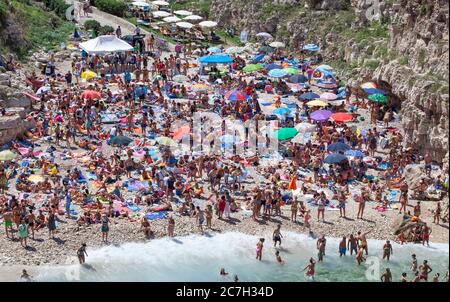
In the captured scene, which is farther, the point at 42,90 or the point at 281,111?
the point at 42,90

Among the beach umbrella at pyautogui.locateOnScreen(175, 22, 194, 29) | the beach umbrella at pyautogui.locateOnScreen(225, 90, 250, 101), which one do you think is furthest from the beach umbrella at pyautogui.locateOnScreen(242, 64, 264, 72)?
the beach umbrella at pyautogui.locateOnScreen(175, 22, 194, 29)

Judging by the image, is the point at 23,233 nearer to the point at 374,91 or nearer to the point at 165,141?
the point at 165,141

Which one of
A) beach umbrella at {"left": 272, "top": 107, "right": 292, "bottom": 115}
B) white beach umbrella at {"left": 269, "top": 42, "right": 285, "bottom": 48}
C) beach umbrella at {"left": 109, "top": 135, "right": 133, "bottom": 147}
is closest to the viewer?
beach umbrella at {"left": 109, "top": 135, "right": 133, "bottom": 147}

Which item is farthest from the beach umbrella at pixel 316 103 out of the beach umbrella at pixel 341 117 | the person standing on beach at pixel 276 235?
the person standing on beach at pixel 276 235

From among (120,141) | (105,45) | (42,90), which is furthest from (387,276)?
(105,45)

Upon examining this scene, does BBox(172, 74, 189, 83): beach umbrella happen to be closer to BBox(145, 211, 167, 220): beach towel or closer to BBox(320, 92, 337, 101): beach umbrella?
BBox(320, 92, 337, 101): beach umbrella
